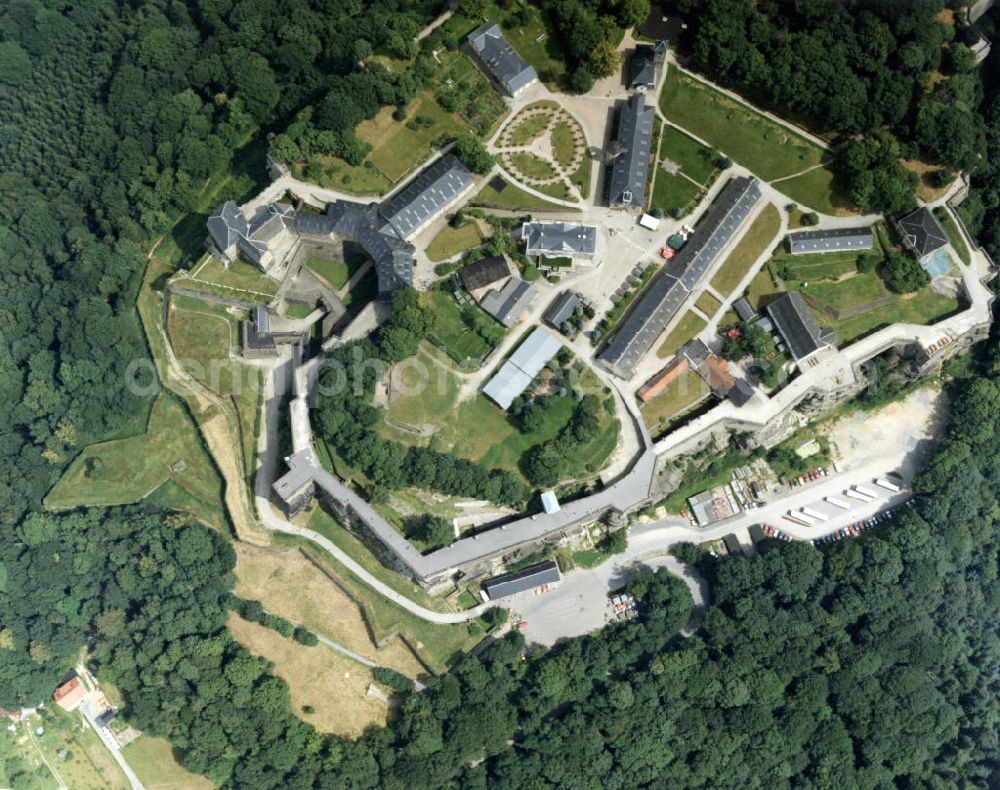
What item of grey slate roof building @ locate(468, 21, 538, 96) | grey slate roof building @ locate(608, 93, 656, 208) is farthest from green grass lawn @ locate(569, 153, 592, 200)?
grey slate roof building @ locate(468, 21, 538, 96)

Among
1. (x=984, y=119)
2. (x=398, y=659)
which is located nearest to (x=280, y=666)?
(x=398, y=659)

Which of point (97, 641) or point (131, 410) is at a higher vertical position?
point (131, 410)

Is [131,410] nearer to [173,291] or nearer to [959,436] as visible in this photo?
[173,291]

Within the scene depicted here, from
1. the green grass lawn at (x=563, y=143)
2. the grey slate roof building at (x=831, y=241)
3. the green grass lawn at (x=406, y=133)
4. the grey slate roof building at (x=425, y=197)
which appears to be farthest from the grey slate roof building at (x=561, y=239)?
the grey slate roof building at (x=831, y=241)

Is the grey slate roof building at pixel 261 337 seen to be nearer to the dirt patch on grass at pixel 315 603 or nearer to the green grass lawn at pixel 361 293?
the green grass lawn at pixel 361 293

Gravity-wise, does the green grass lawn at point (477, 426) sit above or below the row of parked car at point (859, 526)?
above

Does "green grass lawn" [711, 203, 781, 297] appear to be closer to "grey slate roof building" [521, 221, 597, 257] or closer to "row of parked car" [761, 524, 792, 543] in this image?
"grey slate roof building" [521, 221, 597, 257]
